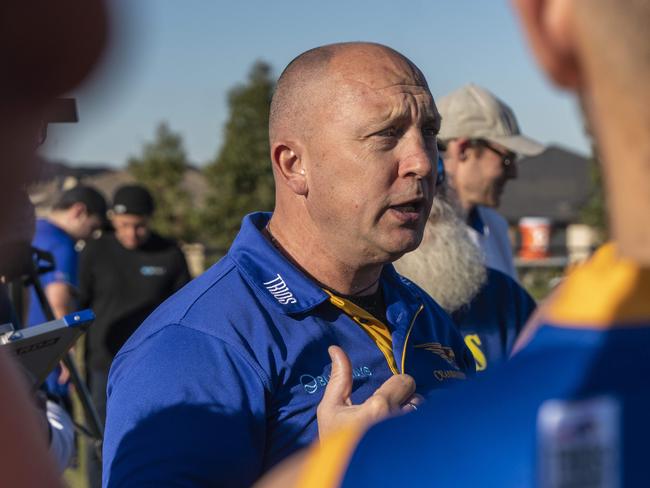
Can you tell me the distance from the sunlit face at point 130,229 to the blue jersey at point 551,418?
22.6ft

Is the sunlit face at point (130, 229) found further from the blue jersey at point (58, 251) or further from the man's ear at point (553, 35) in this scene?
the man's ear at point (553, 35)

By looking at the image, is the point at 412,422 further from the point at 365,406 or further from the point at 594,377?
the point at 365,406

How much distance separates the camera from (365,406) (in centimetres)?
195

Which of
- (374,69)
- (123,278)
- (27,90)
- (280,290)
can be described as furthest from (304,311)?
(123,278)

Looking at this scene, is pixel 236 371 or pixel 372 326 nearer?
pixel 236 371

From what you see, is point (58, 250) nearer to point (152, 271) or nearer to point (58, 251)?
point (58, 251)

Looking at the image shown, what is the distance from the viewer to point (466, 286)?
4.13 m

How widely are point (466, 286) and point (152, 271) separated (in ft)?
12.6

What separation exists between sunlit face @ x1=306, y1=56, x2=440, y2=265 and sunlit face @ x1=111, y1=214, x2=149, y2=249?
4.99m

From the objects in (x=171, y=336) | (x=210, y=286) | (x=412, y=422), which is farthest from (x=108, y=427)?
(x=412, y=422)

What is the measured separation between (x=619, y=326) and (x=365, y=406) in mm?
1150

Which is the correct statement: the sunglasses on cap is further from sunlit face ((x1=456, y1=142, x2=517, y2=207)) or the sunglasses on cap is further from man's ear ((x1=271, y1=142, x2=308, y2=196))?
man's ear ((x1=271, y1=142, x2=308, y2=196))

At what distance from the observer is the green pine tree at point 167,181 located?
125ft

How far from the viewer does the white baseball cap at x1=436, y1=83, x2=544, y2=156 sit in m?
4.98
